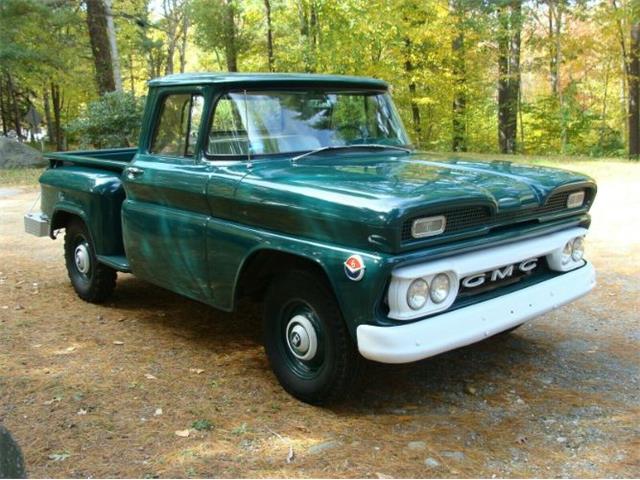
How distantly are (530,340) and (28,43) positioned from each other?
792 inches

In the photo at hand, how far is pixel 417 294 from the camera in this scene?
310 cm

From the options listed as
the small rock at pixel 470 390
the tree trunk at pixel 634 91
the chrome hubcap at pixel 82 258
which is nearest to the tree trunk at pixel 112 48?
the chrome hubcap at pixel 82 258

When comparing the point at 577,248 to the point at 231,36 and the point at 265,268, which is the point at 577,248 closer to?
the point at 265,268

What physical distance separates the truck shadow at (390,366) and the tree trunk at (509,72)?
18700mm

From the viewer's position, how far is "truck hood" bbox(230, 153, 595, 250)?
118 inches

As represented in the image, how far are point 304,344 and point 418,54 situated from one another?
19.2 metres

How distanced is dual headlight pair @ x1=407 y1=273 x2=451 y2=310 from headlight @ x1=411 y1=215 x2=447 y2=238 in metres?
0.22

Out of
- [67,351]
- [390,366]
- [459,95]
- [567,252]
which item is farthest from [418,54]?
[67,351]

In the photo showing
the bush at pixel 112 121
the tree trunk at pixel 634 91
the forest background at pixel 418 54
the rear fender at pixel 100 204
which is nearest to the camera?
the rear fender at pixel 100 204

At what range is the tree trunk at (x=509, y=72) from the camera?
21.3 m

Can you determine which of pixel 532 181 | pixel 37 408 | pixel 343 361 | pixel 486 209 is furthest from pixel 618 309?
pixel 37 408

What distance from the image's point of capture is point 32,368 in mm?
4156

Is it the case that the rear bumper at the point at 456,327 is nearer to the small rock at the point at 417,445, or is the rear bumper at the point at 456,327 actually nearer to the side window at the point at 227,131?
the small rock at the point at 417,445

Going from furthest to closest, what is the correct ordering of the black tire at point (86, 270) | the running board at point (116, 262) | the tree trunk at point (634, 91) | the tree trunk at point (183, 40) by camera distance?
the tree trunk at point (183, 40) < the tree trunk at point (634, 91) < the black tire at point (86, 270) < the running board at point (116, 262)
